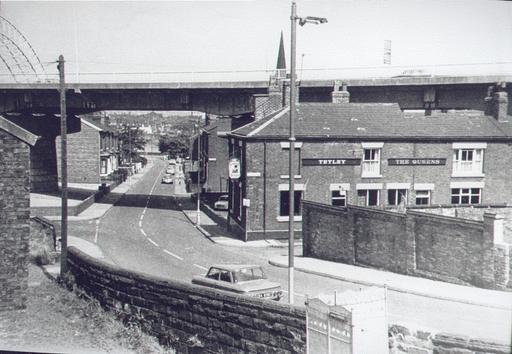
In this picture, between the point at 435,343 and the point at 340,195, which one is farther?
the point at 340,195

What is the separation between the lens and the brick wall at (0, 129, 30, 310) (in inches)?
644

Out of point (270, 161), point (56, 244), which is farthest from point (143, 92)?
point (56, 244)

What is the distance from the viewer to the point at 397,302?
19484 millimetres

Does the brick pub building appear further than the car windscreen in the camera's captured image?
Yes

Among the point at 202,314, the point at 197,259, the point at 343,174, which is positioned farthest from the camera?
the point at 343,174

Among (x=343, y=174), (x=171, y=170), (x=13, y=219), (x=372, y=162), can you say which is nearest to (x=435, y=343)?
(x=13, y=219)

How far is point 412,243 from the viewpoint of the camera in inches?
918

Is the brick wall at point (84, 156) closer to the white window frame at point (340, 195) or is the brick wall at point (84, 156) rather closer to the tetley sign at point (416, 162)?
the white window frame at point (340, 195)

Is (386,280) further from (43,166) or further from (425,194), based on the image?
(43,166)

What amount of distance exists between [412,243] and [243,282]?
8.74 m

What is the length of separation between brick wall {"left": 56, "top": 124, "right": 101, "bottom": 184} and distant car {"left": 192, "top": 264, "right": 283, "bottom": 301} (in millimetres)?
54531

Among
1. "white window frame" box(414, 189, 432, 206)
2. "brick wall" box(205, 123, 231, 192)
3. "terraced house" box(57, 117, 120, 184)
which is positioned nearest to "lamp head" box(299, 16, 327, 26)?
"white window frame" box(414, 189, 432, 206)

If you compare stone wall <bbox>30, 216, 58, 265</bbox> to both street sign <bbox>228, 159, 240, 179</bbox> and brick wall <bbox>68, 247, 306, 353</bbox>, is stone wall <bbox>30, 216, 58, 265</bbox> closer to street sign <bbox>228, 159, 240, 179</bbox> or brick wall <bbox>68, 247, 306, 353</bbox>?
street sign <bbox>228, 159, 240, 179</bbox>

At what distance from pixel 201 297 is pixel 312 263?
14.2 m
